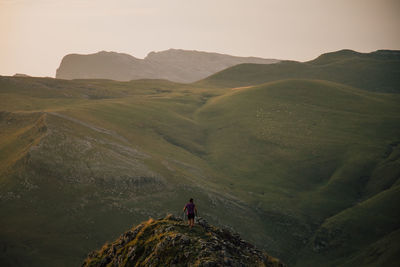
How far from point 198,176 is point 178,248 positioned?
87.9 metres

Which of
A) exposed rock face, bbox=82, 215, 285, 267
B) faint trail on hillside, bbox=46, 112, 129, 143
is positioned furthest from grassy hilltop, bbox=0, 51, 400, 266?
exposed rock face, bbox=82, 215, 285, 267

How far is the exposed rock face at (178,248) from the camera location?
30.8 metres

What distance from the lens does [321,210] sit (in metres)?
112

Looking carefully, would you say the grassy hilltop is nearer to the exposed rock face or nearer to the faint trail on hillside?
the faint trail on hillside

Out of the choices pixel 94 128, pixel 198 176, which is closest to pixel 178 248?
pixel 198 176

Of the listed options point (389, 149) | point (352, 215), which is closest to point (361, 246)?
point (352, 215)

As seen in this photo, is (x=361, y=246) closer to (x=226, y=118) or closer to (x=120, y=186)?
(x=120, y=186)

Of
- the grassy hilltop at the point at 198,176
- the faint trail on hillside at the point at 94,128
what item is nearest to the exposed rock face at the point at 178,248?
the grassy hilltop at the point at 198,176

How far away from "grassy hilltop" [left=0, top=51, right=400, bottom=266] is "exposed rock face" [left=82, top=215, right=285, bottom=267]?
139 feet

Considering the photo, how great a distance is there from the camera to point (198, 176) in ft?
393

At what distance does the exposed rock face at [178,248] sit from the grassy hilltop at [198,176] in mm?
42312

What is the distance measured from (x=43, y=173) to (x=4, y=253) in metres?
24.6

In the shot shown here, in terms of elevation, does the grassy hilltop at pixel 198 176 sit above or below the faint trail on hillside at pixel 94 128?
below

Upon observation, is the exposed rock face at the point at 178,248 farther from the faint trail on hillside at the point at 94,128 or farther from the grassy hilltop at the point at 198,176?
the faint trail on hillside at the point at 94,128
